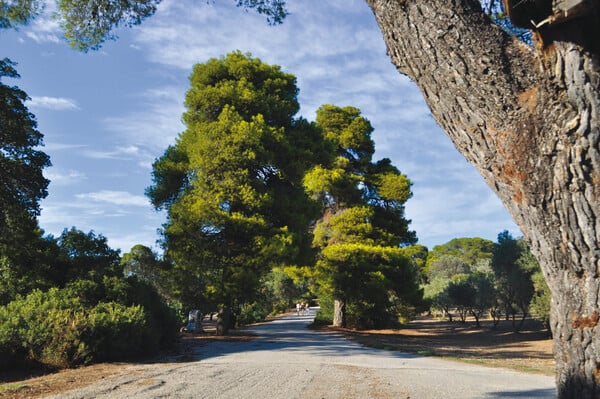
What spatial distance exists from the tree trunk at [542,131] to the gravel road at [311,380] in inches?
152

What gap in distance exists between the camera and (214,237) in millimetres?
15555

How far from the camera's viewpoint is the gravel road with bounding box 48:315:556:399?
216 inches

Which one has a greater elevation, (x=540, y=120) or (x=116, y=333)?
(x=540, y=120)

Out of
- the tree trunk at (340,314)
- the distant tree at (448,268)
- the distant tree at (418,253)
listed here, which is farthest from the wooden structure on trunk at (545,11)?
the distant tree at (448,268)

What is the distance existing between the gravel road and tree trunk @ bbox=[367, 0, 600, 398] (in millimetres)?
3860

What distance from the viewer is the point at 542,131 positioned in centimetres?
223

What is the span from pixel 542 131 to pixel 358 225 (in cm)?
2093

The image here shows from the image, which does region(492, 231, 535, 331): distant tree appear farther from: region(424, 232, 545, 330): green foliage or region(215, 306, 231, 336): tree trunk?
region(215, 306, 231, 336): tree trunk

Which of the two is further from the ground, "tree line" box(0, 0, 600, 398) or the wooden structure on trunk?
the wooden structure on trunk

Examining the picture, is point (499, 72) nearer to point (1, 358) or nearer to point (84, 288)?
point (1, 358)

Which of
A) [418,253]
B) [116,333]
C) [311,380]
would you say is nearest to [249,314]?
[418,253]

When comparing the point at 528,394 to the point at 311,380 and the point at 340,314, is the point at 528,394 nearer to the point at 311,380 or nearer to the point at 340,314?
the point at 311,380

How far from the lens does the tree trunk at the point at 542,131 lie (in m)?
2.14

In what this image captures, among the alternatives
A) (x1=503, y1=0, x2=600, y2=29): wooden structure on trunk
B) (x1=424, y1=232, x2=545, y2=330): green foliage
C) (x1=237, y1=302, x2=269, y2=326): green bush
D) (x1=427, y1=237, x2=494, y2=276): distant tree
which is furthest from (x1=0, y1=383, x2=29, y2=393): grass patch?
(x1=427, y1=237, x2=494, y2=276): distant tree
